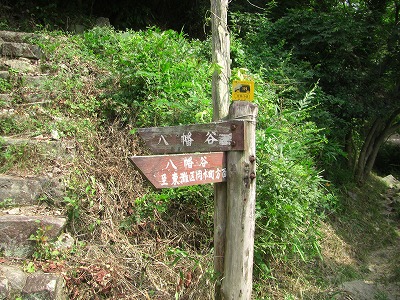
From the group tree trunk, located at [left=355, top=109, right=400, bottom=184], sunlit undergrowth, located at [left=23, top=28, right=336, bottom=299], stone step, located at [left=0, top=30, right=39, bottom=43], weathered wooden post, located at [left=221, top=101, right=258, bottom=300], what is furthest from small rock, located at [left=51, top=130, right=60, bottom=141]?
tree trunk, located at [left=355, top=109, right=400, bottom=184]

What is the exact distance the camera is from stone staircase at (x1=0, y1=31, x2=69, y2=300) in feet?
8.73

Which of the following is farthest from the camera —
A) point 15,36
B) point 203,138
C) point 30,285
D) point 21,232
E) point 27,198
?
point 15,36

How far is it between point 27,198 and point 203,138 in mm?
1898

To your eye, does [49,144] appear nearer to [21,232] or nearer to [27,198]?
[27,198]

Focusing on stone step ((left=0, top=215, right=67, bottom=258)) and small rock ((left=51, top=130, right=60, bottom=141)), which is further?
small rock ((left=51, top=130, right=60, bottom=141))

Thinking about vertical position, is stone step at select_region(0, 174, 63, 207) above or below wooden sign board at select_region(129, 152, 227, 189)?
below

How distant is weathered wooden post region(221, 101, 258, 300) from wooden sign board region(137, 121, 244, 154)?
6 cm

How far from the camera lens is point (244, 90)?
8.07ft

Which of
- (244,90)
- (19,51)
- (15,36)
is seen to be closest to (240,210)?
(244,90)

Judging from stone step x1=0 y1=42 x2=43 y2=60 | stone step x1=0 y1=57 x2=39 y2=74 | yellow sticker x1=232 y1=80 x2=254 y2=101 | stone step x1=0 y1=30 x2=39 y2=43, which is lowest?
yellow sticker x1=232 y1=80 x2=254 y2=101

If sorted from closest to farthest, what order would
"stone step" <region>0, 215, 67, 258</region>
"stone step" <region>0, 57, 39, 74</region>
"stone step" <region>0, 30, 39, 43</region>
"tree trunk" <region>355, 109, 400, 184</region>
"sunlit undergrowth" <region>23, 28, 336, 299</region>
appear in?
"stone step" <region>0, 215, 67, 258</region>
"sunlit undergrowth" <region>23, 28, 336, 299</region>
"stone step" <region>0, 57, 39, 74</region>
"stone step" <region>0, 30, 39, 43</region>
"tree trunk" <region>355, 109, 400, 184</region>

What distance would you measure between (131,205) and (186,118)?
112 cm

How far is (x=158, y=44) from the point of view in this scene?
479 cm

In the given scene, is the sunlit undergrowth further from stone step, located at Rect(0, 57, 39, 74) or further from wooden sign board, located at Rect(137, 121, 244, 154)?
wooden sign board, located at Rect(137, 121, 244, 154)
